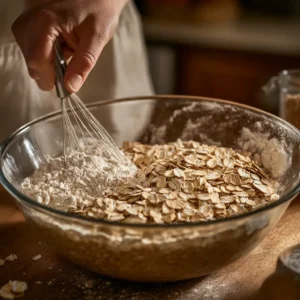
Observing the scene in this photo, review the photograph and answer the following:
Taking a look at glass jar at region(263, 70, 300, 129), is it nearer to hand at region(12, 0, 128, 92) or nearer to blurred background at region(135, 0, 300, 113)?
hand at region(12, 0, 128, 92)

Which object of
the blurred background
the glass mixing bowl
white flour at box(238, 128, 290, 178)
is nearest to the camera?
the glass mixing bowl

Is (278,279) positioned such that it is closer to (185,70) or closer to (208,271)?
(208,271)

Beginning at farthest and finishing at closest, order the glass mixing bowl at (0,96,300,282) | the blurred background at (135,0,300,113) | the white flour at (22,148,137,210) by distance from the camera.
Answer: the blurred background at (135,0,300,113) → the white flour at (22,148,137,210) → the glass mixing bowl at (0,96,300,282)

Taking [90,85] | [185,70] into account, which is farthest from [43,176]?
[185,70]

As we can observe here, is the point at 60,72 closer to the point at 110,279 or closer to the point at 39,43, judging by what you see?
the point at 39,43

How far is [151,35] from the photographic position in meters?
2.23

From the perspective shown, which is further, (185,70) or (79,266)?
(185,70)

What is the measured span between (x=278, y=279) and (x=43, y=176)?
0.38 metres

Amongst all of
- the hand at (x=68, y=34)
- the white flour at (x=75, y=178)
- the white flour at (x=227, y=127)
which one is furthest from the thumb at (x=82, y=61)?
the white flour at (x=227, y=127)

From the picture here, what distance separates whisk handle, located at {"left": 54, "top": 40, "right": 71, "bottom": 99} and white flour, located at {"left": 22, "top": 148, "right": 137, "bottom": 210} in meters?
0.10

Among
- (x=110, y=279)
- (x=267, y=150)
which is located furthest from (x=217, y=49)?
(x=110, y=279)

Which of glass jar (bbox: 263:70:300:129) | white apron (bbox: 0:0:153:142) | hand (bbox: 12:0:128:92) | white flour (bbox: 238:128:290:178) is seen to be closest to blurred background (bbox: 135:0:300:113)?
white apron (bbox: 0:0:153:142)

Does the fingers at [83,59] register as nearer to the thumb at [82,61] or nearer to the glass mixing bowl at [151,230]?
the thumb at [82,61]

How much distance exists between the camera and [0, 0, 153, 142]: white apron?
3.59 ft
